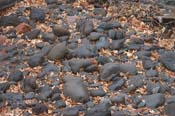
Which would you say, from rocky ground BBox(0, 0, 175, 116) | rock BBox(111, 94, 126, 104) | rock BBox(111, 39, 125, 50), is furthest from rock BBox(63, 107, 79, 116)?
rock BBox(111, 39, 125, 50)

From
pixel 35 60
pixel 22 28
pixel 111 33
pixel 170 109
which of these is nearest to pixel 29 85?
pixel 35 60

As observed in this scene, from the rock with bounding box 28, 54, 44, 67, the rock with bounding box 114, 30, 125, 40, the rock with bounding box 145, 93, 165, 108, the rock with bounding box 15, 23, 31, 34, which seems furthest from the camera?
the rock with bounding box 15, 23, 31, 34

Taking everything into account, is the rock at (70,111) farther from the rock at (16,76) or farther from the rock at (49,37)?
the rock at (49,37)

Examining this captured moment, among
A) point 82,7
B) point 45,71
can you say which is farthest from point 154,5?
point 45,71

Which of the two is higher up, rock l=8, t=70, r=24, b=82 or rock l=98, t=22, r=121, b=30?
rock l=98, t=22, r=121, b=30

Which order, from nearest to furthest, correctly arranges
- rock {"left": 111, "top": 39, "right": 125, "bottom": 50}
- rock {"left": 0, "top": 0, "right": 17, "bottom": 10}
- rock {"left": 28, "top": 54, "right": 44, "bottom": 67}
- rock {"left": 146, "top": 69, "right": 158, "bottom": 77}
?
rock {"left": 146, "top": 69, "right": 158, "bottom": 77} < rock {"left": 28, "top": 54, "right": 44, "bottom": 67} < rock {"left": 111, "top": 39, "right": 125, "bottom": 50} < rock {"left": 0, "top": 0, "right": 17, "bottom": 10}

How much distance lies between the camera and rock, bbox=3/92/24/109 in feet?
11.3

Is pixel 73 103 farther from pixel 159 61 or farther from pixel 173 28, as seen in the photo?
pixel 173 28

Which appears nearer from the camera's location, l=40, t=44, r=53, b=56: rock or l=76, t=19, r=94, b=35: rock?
l=40, t=44, r=53, b=56: rock

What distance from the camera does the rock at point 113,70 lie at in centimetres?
357

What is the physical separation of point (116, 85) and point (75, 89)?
0.28 meters

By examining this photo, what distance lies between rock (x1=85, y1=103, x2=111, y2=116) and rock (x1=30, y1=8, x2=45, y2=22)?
3.63ft

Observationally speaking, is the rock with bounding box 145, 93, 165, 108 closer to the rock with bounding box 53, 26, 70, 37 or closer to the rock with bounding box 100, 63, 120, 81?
the rock with bounding box 100, 63, 120, 81

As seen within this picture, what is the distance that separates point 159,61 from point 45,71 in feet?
2.66
